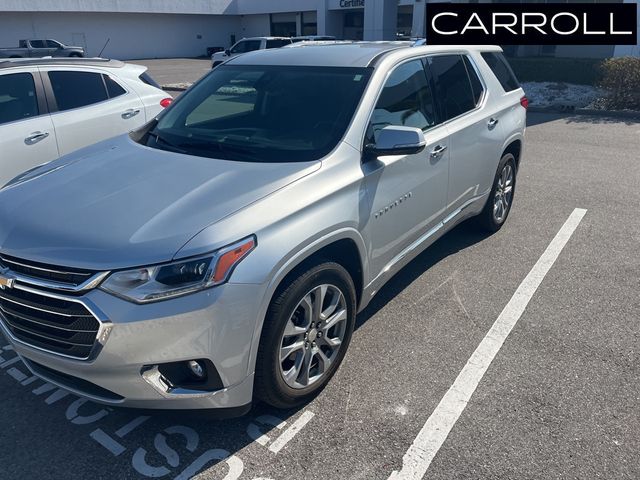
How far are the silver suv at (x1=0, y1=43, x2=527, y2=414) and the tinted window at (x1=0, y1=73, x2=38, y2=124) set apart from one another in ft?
6.89

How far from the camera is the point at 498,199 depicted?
5.43 metres

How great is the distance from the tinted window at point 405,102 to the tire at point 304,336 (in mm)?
978

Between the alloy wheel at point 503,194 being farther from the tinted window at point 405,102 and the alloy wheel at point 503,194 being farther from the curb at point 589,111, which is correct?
the curb at point 589,111

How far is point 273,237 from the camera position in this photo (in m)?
2.56

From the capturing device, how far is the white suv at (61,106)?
A: 516 centimetres

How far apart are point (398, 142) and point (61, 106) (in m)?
4.04

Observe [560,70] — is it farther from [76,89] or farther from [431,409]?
[431,409]

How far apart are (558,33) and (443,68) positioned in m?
15.9

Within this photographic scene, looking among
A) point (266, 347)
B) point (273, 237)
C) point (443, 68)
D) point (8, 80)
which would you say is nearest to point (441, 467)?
point (266, 347)

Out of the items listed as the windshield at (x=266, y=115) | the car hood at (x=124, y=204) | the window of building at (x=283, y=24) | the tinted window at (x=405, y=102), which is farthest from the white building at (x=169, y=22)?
the car hood at (x=124, y=204)

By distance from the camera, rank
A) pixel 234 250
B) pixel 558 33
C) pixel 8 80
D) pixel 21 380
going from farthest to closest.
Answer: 1. pixel 558 33
2. pixel 8 80
3. pixel 21 380
4. pixel 234 250

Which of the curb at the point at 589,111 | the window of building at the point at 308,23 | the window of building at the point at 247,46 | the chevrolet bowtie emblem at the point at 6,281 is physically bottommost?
the curb at the point at 589,111

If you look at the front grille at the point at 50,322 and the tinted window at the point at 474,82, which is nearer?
the front grille at the point at 50,322

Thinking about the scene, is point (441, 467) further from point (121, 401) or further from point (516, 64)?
point (516, 64)
